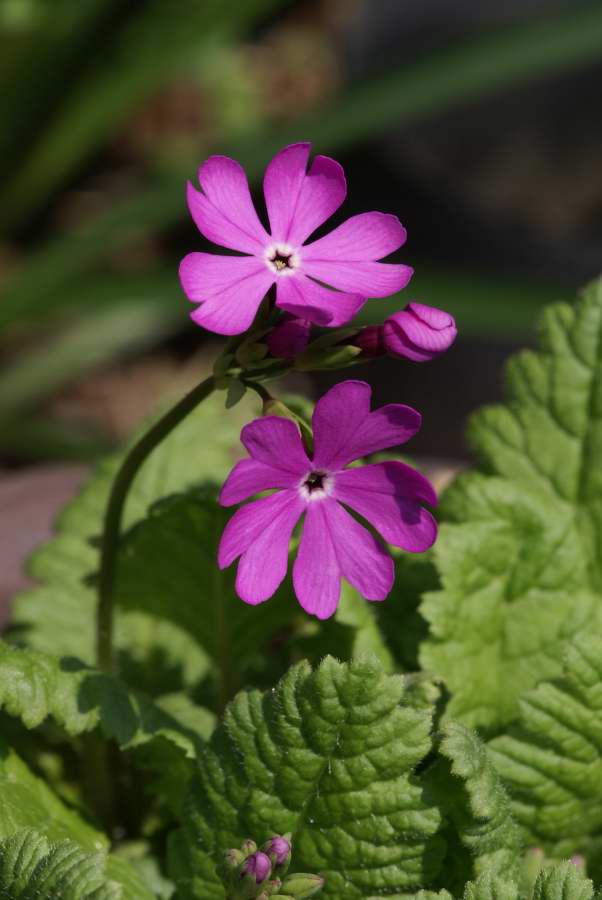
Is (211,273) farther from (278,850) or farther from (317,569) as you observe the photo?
(278,850)

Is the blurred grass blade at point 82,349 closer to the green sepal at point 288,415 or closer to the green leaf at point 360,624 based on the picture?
the green leaf at point 360,624

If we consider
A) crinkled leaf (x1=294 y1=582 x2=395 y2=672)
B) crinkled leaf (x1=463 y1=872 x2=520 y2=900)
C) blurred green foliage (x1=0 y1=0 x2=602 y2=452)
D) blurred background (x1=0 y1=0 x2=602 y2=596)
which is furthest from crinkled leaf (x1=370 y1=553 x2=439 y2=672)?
blurred green foliage (x1=0 y1=0 x2=602 y2=452)

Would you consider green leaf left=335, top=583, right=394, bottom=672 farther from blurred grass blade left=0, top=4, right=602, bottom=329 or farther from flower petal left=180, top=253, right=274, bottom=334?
blurred grass blade left=0, top=4, right=602, bottom=329

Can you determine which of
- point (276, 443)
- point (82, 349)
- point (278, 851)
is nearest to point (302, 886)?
point (278, 851)

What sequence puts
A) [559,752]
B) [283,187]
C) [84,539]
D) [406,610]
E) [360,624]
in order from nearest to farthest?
1. [283,187]
2. [559,752]
3. [360,624]
4. [406,610]
5. [84,539]

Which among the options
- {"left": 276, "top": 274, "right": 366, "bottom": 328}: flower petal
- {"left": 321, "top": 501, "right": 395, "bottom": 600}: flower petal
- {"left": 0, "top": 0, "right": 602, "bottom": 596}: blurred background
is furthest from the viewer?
{"left": 0, "top": 0, "right": 602, "bottom": 596}: blurred background

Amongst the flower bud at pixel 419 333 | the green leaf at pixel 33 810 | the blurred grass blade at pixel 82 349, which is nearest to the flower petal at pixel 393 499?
the flower bud at pixel 419 333
